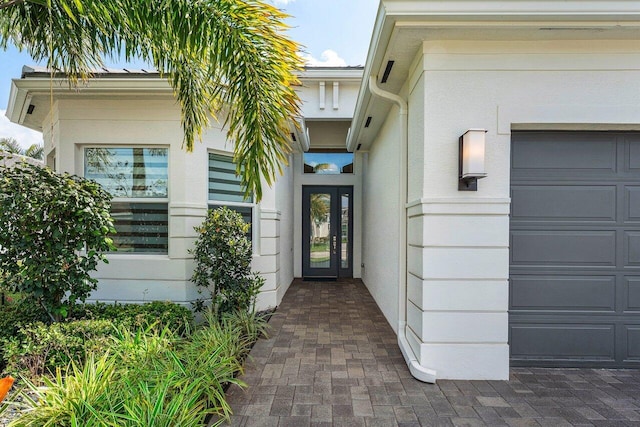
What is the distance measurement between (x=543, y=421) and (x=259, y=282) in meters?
3.35

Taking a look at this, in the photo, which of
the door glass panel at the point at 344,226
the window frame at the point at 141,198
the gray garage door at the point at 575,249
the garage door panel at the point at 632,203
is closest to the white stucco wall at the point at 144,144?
the window frame at the point at 141,198

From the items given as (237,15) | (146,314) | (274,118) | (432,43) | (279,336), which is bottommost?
(279,336)

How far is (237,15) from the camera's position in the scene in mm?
2918

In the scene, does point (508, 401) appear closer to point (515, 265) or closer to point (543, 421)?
point (543, 421)

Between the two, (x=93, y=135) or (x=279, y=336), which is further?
(x=93, y=135)

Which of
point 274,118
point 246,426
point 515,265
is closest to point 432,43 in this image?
point 274,118

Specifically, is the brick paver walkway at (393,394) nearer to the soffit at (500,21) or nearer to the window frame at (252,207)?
the window frame at (252,207)

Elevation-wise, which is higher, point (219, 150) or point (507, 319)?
point (219, 150)

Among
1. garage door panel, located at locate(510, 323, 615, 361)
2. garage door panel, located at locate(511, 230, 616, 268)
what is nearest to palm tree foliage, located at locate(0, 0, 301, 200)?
garage door panel, located at locate(511, 230, 616, 268)

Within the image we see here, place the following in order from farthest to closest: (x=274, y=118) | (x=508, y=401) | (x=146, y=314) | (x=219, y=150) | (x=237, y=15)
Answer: (x=219, y=150)
(x=146, y=314)
(x=274, y=118)
(x=237, y=15)
(x=508, y=401)

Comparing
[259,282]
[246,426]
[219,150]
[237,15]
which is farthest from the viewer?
[219,150]

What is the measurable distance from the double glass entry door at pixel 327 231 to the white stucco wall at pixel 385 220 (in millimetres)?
1157

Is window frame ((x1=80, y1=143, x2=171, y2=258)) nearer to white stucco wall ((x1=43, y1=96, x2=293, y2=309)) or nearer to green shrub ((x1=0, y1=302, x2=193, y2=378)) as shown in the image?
white stucco wall ((x1=43, y1=96, x2=293, y2=309))

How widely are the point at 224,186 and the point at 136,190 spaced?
4.04ft
